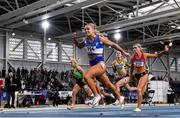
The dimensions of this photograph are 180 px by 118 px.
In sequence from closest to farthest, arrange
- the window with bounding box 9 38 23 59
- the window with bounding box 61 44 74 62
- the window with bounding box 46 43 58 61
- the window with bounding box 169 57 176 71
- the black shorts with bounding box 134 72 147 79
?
the black shorts with bounding box 134 72 147 79 < the window with bounding box 9 38 23 59 < the window with bounding box 46 43 58 61 < the window with bounding box 61 44 74 62 < the window with bounding box 169 57 176 71

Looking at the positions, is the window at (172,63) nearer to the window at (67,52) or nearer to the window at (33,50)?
the window at (67,52)

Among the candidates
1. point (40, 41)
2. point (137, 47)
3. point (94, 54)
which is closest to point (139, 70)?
point (137, 47)

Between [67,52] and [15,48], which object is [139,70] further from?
[67,52]

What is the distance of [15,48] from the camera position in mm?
29016

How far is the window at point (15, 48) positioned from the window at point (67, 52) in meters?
4.45

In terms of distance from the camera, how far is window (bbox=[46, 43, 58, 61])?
31453mm

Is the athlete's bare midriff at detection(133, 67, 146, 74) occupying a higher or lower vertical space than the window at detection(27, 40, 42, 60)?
lower

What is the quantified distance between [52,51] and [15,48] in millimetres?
3837

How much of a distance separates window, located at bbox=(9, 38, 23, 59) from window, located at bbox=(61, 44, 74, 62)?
4452 mm

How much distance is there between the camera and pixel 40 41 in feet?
102

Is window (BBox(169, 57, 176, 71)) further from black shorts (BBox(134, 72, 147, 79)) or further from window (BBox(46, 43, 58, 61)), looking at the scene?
black shorts (BBox(134, 72, 147, 79))

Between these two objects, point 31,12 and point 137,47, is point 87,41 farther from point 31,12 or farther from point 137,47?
point 31,12

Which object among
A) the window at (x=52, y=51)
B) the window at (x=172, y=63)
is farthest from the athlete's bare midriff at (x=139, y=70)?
the window at (x=172, y=63)

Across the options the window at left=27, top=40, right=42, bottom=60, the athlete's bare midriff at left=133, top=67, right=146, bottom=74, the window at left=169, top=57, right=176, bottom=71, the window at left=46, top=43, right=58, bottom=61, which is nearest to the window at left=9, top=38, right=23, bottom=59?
the window at left=27, top=40, right=42, bottom=60
